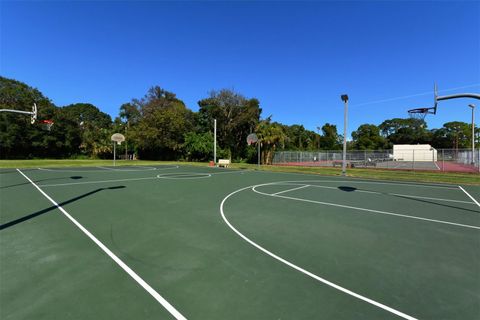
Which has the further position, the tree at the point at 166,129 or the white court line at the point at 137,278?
the tree at the point at 166,129

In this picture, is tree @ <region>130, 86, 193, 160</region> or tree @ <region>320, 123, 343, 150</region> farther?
tree @ <region>320, 123, 343, 150</region>

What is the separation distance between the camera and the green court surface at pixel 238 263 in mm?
3143

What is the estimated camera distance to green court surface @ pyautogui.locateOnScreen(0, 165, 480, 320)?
10.3ft

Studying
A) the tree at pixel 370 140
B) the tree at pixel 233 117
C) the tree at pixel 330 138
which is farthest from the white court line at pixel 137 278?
the tree at pixel 370 140

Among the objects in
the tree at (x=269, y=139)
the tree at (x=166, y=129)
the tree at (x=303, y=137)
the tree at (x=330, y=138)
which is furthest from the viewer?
the tree at (x=330, y=138)

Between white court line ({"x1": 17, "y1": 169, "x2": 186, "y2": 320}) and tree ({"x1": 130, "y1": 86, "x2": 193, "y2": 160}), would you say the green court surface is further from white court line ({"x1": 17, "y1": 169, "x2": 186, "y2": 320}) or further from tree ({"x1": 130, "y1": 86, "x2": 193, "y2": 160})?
tree ({"x1": 130, "y1": 86, "x2": 193, "y2": 160})

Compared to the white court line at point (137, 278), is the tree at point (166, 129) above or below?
above

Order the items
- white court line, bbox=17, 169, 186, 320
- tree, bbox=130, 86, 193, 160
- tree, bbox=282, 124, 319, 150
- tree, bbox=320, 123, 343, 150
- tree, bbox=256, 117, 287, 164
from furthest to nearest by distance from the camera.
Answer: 1. tree, bbox=320, 123, 343, 150
2. tree, bbox=282, 124, 319, 150
3. tree, bbox=130, 86, 193, 160
4. tree, bbox=256, 117, 287, 164
5. white court line, bbox=17, 169, 186, 320

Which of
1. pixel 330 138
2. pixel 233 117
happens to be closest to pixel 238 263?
pixel 233 117

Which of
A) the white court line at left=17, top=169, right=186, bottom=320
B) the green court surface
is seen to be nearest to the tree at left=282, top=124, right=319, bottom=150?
the green court surface

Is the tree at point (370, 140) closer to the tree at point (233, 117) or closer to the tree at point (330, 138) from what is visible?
the tree at point (330, 138)

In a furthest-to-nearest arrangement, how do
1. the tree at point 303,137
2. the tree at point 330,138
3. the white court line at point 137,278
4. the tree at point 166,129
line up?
the tree at point 330,138 → the tree at point 303,137 → the tree at point 166,129 → the white court line at point 137,278

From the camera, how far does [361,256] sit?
4684mm

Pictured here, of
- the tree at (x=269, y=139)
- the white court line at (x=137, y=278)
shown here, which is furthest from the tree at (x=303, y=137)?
the white court line at (x=137, y=278)
